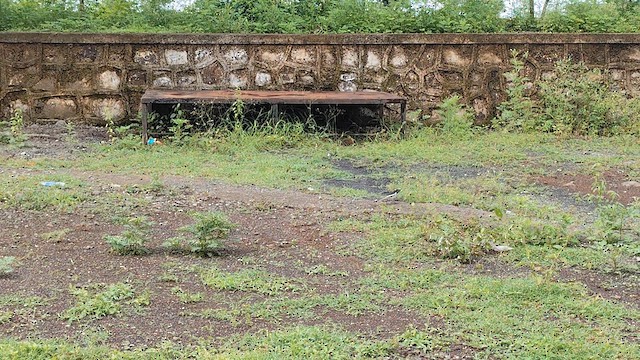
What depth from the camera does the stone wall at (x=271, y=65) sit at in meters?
9.60

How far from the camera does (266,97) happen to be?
8922mm

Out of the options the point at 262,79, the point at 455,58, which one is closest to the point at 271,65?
the point at 262,79

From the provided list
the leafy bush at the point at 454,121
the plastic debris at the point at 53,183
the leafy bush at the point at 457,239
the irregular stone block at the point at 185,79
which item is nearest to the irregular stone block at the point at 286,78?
the irregular stone block at the point at 185,79

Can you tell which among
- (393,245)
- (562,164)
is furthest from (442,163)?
(393,245)

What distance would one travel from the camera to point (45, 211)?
17.2ft

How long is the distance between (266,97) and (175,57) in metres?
1.66

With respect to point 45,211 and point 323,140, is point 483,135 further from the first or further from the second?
point 45,211

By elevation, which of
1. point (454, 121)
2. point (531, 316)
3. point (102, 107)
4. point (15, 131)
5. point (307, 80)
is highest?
point (307, 80)

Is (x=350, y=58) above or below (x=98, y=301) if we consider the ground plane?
above

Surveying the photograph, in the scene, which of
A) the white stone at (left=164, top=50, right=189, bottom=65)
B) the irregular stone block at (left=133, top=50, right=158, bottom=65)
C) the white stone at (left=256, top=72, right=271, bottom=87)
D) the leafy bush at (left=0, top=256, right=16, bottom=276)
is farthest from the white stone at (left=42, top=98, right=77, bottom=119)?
→ the leafy bush at (left=0, top=256, right=16, bottom=276)

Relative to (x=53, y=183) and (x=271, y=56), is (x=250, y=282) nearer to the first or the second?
(x=53, y=183)

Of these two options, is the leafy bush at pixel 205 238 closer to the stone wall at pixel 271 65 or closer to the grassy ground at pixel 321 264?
the grassy ground at pixel 321 264

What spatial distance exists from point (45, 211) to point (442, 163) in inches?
161

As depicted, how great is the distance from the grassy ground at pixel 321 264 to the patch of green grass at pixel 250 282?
0.01 meters
